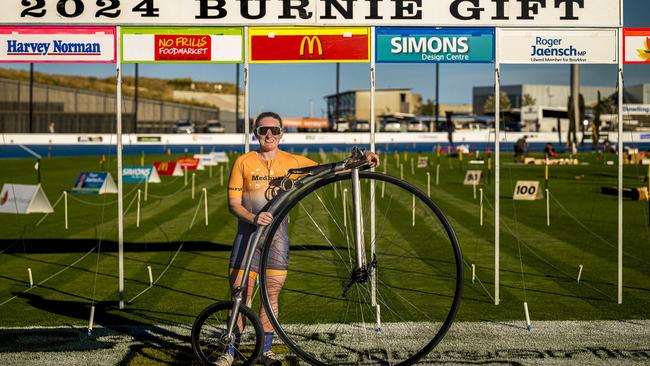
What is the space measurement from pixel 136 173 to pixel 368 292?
27.4 m

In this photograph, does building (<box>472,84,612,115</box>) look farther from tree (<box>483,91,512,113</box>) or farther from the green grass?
the green grass

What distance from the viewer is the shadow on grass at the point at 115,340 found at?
351 inches

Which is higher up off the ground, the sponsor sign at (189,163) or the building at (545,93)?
→ the building at (545,93)

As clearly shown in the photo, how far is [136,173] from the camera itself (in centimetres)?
3669

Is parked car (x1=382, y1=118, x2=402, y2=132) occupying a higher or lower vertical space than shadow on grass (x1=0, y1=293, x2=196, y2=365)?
higher

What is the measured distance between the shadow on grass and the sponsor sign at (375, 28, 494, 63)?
4776 millimetres

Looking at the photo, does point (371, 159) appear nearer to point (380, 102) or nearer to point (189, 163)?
point (189, 163)

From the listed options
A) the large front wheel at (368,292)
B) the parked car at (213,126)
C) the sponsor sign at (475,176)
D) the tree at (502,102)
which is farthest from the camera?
the tree at (502,102)

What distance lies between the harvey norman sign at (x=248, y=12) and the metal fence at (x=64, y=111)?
6308 cm

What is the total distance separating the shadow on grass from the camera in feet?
29.3

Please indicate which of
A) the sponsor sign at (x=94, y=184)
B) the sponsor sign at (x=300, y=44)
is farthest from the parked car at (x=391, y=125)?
the sponsor sign at (x=300, y=44)

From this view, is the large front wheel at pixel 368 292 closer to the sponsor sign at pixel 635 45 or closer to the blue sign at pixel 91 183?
the sponsor sign at pixel 635 45

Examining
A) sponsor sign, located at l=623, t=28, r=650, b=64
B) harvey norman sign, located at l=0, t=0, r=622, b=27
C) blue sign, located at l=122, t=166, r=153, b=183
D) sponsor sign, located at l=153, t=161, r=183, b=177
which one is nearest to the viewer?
harvey norman sign, located at l=0, t=0, r=622, b=27

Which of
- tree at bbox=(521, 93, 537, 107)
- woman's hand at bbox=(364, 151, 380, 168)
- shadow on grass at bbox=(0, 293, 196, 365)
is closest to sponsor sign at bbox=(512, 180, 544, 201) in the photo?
shadow on grass at bbox=(0, 293, 196, 365)
